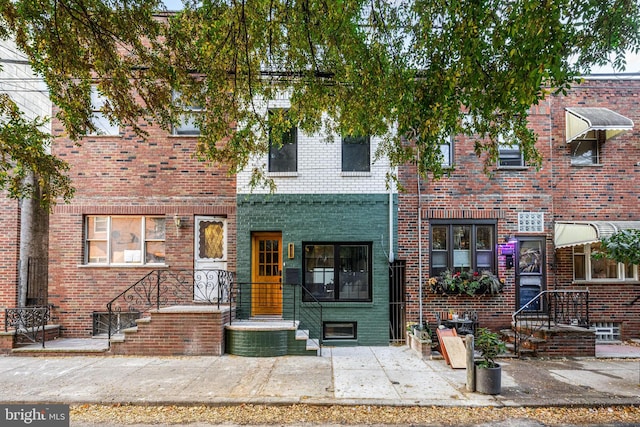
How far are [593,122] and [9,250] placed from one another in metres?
15.4

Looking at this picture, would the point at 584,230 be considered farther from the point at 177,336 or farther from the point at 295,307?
the point at 177,336

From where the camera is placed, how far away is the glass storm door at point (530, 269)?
10.6m

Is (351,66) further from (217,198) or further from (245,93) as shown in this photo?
(217,198)

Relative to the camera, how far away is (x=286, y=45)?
7.52 m

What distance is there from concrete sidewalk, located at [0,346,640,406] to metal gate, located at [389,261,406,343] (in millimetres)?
1176

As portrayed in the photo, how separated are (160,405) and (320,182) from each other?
6215 mm

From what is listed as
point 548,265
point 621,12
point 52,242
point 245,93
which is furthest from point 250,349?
point 621,12

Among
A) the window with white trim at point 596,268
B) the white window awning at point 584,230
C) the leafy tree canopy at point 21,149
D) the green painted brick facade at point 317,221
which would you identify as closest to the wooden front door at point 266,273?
the green painted brick facade at point 317,221

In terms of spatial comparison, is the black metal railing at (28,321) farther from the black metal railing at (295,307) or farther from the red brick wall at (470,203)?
the red brick wall at (470,203)

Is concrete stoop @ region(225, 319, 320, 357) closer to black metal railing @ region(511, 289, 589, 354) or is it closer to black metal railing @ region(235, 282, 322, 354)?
black metal railing @ region(235, 282, 322, 354)

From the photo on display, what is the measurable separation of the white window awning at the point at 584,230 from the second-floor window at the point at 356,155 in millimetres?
5424

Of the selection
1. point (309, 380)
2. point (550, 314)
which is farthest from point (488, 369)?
point (550, 314)

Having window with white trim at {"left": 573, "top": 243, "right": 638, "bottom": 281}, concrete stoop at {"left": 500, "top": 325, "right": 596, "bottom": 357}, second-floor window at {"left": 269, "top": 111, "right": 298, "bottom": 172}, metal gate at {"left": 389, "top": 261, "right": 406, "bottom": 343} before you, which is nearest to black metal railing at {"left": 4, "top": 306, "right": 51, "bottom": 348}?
second-floor window at {"left": 269, "top": 111, "right": 298, "bottom": 172}

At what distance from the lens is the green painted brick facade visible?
33.6 feet
